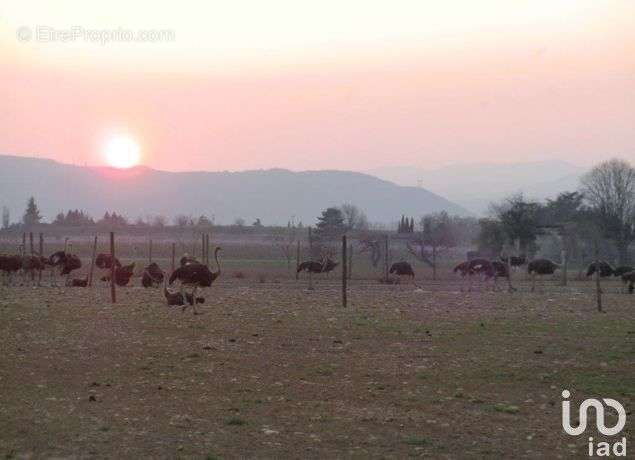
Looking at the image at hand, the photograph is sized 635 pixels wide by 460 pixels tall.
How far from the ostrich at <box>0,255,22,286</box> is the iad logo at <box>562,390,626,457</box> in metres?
24.4

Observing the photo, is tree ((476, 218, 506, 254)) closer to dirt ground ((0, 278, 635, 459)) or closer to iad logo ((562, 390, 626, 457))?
dirt ground ((0, 278, 635, 459))

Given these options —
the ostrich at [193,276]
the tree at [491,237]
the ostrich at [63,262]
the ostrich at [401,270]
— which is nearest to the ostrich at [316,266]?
the ostrich at [401,270]

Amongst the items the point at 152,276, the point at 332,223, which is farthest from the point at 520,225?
the point at 152,276

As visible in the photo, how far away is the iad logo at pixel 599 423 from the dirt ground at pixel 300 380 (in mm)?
135

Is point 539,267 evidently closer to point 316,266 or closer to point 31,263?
point 316,266

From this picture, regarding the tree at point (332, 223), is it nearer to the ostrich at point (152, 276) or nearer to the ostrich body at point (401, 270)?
the ostrich body at point (401, 270)

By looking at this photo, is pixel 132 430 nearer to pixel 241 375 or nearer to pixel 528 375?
pixel 241 375

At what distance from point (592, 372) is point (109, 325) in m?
9.45

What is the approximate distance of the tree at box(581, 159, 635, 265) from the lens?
74875 mm

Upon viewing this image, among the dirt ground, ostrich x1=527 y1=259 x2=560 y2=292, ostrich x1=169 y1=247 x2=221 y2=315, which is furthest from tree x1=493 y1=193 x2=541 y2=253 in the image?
ostrich x1=169 y1=247 x2=221 y2=315

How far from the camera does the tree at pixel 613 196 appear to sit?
7488 cm

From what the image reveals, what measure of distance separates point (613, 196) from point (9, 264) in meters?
60.4

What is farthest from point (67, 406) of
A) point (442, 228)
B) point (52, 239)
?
point (52, 239)

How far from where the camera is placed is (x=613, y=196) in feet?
269
